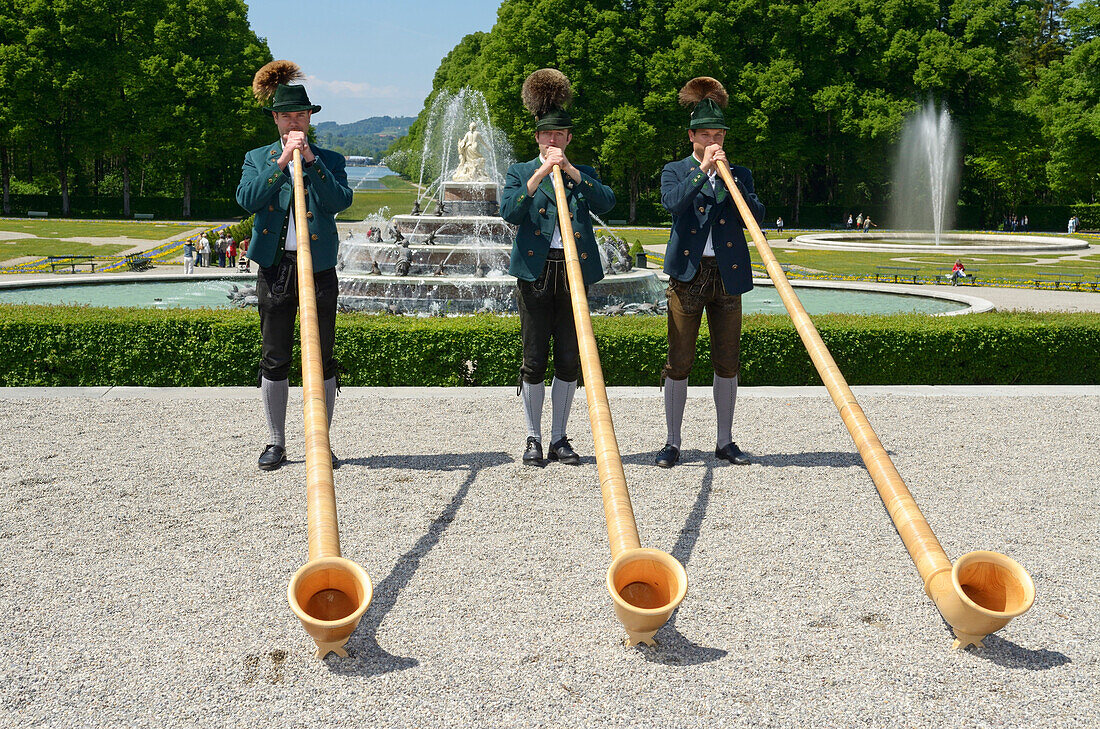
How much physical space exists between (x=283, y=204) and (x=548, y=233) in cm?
170

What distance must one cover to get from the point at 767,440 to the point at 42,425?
579 cm

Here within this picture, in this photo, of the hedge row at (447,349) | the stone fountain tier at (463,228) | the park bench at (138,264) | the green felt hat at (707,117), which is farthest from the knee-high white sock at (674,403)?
the park bench at (138,264)

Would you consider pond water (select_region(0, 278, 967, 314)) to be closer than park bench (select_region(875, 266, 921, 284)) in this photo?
Yes

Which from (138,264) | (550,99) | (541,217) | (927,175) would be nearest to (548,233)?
(541,217)

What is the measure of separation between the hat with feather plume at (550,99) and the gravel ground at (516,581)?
7.62 ft

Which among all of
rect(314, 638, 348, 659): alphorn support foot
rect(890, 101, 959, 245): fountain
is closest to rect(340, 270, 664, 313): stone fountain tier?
rect(314, 638, 348, 659): alphorn support foot

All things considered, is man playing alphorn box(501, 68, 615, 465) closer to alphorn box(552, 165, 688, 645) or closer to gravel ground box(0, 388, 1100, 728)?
gravel ground box(0, 388, 1100, 728)

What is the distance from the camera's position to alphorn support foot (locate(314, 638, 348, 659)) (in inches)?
140

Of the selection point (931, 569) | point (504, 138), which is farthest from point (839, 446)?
point (504, 138)

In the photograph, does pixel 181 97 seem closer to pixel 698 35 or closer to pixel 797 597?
pixel 698 35

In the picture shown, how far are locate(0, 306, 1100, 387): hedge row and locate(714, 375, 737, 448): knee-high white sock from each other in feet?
10.1

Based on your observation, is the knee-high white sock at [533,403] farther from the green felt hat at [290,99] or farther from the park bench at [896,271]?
the park bench at [896,271]

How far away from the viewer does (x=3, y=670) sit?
3.49m

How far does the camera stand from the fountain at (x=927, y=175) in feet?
183
